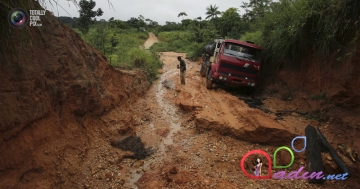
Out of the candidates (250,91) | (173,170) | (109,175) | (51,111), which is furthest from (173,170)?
(250,91)

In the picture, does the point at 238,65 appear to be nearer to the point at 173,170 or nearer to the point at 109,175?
the point at 173,170

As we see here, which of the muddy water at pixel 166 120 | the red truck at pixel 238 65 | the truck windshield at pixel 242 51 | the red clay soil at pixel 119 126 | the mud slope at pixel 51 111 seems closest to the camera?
the mud slope at pixel 51 111

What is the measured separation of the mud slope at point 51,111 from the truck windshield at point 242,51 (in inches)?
197

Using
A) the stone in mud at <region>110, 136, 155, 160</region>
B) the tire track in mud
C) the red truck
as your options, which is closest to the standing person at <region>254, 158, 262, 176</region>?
the tire track in mud

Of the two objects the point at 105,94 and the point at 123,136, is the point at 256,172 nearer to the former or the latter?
the point at 123,136

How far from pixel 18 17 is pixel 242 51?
7.64 meters

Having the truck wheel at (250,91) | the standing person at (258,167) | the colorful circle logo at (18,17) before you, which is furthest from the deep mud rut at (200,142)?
the colorful circle logo at (18,17)

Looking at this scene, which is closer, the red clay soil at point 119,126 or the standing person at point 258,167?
the red clay soil at point 119,126

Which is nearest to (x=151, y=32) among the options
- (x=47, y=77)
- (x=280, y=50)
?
(x=280, y=50)

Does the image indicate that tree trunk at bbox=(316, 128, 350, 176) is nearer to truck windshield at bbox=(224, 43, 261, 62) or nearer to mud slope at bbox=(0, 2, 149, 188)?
truck windshield at bbox=(224, 43, 261, 62)

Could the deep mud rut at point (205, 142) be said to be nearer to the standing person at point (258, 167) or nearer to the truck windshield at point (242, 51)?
the standing person at point (258, 167)

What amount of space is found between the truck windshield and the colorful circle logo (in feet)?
23.3

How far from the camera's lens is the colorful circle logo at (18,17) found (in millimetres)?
3012

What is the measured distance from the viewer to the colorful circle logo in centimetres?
301
